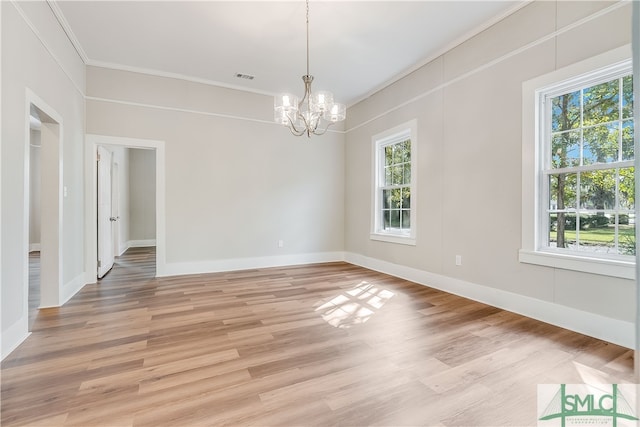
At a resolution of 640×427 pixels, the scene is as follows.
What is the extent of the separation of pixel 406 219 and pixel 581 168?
2.32 m

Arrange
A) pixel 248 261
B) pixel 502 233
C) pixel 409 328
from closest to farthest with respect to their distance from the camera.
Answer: pixel 409 328 → pixel 502 233 → pixel 248 261

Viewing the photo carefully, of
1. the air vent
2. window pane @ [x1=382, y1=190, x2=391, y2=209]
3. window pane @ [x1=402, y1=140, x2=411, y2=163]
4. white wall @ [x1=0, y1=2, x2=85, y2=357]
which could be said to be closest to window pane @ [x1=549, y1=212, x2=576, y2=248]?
window pane @ [x1=402, y1=140, x2=411, y2=163]

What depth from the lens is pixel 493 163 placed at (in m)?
3.24

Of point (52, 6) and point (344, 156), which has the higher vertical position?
point (52, 6)

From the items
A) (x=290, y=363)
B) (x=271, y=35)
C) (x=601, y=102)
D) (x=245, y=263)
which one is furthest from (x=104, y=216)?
(x=601, y=102)

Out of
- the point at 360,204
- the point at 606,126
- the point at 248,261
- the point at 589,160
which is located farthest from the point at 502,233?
the point at 248,261

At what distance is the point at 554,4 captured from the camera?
270 centimetres

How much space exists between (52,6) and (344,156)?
4.56m

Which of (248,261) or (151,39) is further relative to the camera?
(248,261)

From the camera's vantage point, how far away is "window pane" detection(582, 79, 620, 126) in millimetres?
2445

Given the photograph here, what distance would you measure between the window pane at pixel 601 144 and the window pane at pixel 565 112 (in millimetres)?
156

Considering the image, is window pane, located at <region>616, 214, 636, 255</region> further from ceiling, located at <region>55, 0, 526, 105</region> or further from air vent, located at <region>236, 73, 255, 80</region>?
air vent, located at <region>236, 73, 255, 80</region>

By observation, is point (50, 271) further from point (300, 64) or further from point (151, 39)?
point (300, 64)

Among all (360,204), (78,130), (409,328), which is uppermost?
(78,130)
